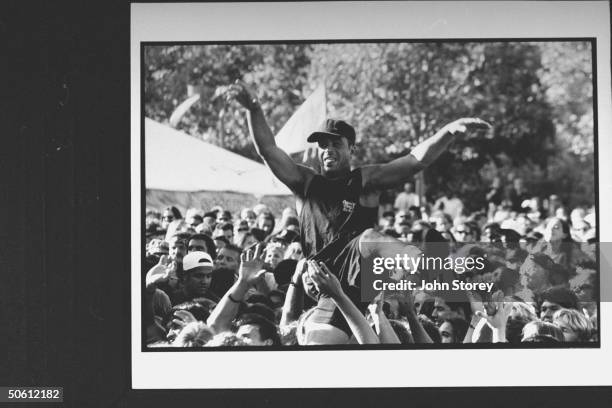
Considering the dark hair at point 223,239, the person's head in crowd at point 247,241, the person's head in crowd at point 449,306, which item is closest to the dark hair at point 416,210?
the person's head in crowd at point 449,306

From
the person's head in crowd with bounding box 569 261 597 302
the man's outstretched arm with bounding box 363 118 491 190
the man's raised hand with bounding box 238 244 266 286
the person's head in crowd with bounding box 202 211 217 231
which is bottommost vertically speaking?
the person's head in crowd with bounding box 569 261 597 302

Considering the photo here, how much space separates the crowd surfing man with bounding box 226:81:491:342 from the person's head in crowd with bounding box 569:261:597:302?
122 centimetres

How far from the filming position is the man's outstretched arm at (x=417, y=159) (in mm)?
4656

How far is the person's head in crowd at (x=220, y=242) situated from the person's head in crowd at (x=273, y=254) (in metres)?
0.29

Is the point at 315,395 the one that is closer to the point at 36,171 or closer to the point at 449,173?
the point at 449,173

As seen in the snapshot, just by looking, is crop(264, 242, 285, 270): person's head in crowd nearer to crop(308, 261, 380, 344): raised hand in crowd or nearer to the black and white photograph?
the black and white photograph

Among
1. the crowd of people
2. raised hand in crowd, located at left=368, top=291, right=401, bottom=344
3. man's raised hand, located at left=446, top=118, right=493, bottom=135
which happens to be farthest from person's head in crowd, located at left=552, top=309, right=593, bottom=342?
man's raised hand, located at left=446, top=118, right=493, bottom=135

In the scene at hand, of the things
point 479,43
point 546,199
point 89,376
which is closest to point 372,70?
point 479,43

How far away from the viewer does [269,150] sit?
15.3ft

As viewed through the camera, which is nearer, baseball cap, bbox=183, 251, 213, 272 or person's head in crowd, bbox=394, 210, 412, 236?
person's head in crowd, bbox=394, 210, 412, 236

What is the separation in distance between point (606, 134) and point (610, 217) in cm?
60

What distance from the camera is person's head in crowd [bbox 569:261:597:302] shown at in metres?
4.69

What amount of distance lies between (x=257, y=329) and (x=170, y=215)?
1.04 m

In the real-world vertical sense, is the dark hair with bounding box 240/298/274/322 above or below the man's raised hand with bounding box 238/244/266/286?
below
